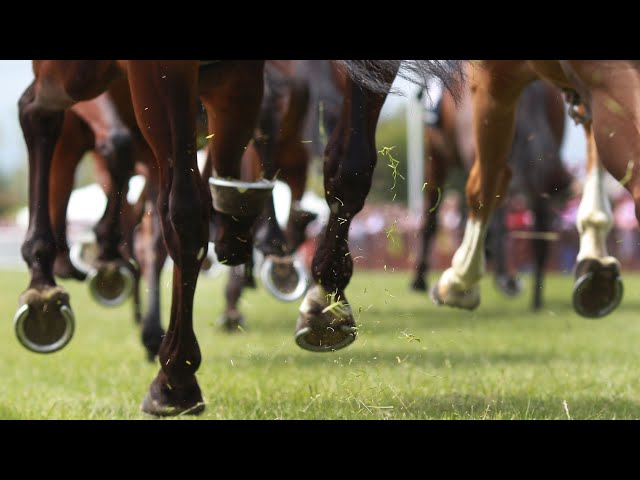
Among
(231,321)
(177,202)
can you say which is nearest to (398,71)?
(177,202)

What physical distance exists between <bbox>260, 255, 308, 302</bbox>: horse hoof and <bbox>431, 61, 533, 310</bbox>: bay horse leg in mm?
1392

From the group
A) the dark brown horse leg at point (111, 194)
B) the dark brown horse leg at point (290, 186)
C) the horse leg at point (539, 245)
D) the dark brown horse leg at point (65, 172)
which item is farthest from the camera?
the horse leg at point (539, 245)

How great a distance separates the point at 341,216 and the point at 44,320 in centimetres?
155

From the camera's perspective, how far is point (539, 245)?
379 inches

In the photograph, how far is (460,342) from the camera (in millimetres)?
6492

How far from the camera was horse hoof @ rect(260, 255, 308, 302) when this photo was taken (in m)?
6.54

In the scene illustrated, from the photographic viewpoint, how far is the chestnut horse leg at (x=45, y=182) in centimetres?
453

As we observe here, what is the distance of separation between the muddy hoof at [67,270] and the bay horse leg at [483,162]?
2.02 m

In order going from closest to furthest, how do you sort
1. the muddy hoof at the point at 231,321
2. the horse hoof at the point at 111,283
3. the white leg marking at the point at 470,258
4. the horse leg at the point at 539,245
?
the white leg marking at the point at 470,258, the horse hoof at the point at 111,283, the muddy hoof at the point at 231,321, the horse leg at the point at 539,245

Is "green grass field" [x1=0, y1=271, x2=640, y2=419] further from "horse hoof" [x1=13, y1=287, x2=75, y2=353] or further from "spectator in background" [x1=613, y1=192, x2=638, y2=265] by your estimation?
"spectator in background" [x1=613, y1=192, x2=638, y2=265]

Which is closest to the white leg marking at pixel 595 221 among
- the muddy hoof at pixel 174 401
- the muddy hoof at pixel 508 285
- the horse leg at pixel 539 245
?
the muddy hoof at pixel 174 401

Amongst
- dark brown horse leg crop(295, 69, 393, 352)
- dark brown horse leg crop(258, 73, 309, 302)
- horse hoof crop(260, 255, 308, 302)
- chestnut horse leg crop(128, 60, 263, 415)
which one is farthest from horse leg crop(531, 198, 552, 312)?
chestnut horse leg crop(128, 60, 263, 415)

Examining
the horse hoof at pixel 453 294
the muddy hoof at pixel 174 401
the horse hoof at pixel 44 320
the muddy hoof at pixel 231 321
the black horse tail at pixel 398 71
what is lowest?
the muddy hoof at pixel 231 321

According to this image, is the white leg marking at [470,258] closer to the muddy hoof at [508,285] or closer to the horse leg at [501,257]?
the horse leg at [501,257]
